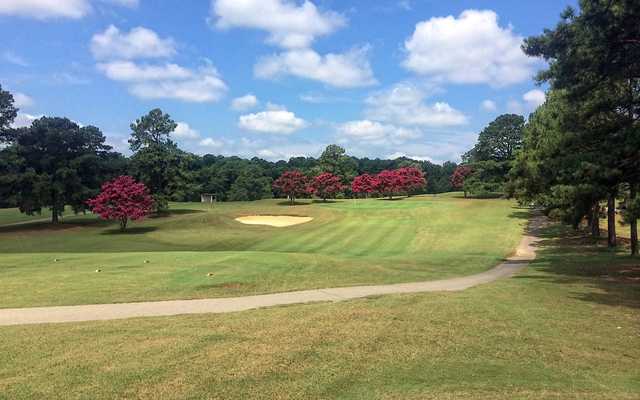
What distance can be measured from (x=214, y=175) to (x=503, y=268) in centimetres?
10289

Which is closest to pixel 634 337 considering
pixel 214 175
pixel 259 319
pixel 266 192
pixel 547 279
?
pixel 259 319

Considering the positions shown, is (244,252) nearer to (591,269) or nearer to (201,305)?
(201,305)

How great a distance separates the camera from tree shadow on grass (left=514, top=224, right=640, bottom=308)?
13875 millimetres

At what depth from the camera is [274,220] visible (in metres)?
50.7

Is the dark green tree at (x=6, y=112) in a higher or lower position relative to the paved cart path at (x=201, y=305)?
higher

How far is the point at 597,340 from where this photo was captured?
8.42 meters

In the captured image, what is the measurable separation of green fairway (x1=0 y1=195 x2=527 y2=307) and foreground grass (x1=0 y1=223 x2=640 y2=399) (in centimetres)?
454

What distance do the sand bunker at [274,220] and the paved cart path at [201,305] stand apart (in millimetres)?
31988

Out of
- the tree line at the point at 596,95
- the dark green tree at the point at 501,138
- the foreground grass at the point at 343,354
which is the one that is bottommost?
the foreground grass at the point at 343,354

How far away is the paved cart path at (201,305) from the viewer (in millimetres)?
10516

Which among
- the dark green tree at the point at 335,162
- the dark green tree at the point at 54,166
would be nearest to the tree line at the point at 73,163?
the dark green tree at the point at 54,166

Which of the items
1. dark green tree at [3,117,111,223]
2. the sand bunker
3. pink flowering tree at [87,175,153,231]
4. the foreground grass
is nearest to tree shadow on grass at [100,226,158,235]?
pink flowering tree at [87,175,153,231]

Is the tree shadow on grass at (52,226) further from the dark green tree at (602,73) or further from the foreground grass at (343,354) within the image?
the dark green tree at (602,73)

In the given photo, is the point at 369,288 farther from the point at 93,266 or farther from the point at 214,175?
the point at 214,175
